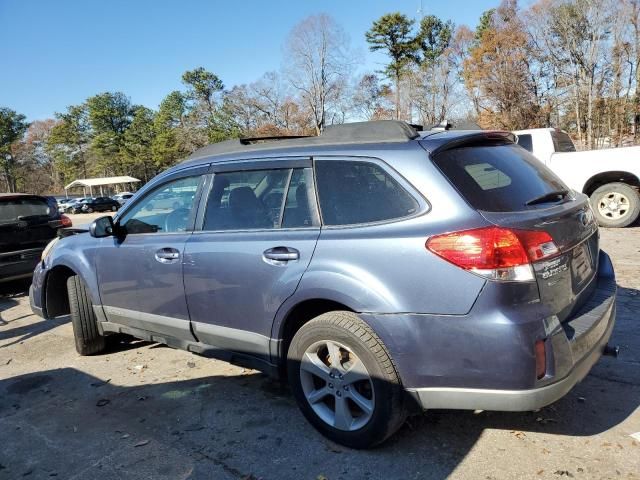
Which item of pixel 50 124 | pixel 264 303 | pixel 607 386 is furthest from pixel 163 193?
pixel 50 124

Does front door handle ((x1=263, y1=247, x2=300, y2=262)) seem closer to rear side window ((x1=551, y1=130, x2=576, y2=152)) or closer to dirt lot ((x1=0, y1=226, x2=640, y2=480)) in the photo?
dirt lot ((x1=0, y1=226, x2=640, y2=480))

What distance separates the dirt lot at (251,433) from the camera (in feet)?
8.46

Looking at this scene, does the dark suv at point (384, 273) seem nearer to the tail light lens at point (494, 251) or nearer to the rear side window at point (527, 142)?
the tail light lens at point (494, 251)

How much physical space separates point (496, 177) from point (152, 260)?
248 cm

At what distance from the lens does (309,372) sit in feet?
9.36

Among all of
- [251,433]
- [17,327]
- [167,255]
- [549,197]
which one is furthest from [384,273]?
[17,327]

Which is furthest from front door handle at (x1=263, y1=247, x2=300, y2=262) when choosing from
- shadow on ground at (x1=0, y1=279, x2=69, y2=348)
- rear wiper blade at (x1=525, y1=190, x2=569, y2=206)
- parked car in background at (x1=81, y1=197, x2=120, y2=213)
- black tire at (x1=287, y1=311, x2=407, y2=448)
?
parked car in background at (x1=81, y1=197, x2=120, y2=213)

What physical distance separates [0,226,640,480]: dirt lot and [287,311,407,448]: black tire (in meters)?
0.12

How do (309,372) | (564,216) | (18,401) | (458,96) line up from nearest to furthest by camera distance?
(564,216) < (309,372) < (18,401) < (458,96)

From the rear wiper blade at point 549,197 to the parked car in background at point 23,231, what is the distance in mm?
7375

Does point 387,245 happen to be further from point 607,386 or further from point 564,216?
point 607,386

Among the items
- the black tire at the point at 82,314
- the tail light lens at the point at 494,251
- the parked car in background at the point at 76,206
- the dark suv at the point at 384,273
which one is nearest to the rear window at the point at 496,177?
the dark suv at the point at 384,273

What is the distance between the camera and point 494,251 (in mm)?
2242

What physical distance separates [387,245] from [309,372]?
3.10 ft
